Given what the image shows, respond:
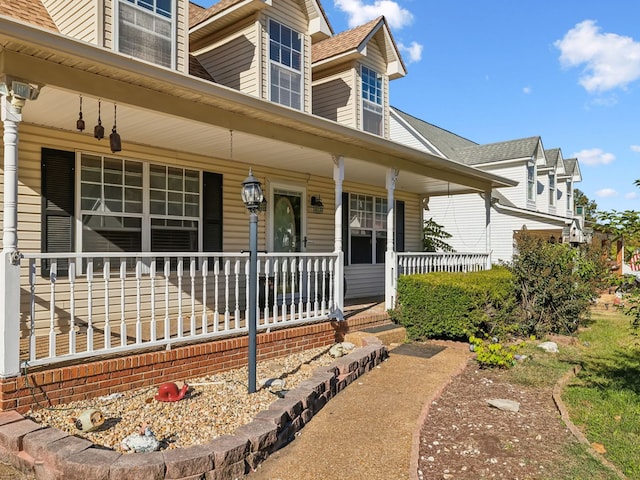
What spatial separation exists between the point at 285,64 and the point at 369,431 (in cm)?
657

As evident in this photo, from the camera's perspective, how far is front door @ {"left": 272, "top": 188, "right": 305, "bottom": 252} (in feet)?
29.3

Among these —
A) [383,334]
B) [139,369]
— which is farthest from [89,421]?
[383,334]

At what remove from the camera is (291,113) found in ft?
19.0

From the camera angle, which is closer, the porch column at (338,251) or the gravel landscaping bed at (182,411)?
the gravel landscaping bed at (182,411)

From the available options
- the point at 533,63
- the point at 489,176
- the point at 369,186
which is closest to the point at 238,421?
the point at 369,186

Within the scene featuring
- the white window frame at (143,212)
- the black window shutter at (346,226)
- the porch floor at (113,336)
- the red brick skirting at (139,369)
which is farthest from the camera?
the black window shutter at (346,226)

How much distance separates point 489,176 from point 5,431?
1000 centimetres

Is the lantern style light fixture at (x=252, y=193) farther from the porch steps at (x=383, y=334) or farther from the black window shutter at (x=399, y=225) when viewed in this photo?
the black window shutter at (x=399, y=225)

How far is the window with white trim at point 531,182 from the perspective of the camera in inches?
734

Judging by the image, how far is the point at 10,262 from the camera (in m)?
3.66

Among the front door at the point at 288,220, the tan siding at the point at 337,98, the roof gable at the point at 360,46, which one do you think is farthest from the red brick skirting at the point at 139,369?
the roof gable at the point at 360,46

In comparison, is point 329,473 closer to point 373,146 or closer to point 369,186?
point 373,146

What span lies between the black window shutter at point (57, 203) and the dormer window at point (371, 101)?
5826 mm

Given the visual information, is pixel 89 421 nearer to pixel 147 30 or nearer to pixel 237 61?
pixel 147 30
